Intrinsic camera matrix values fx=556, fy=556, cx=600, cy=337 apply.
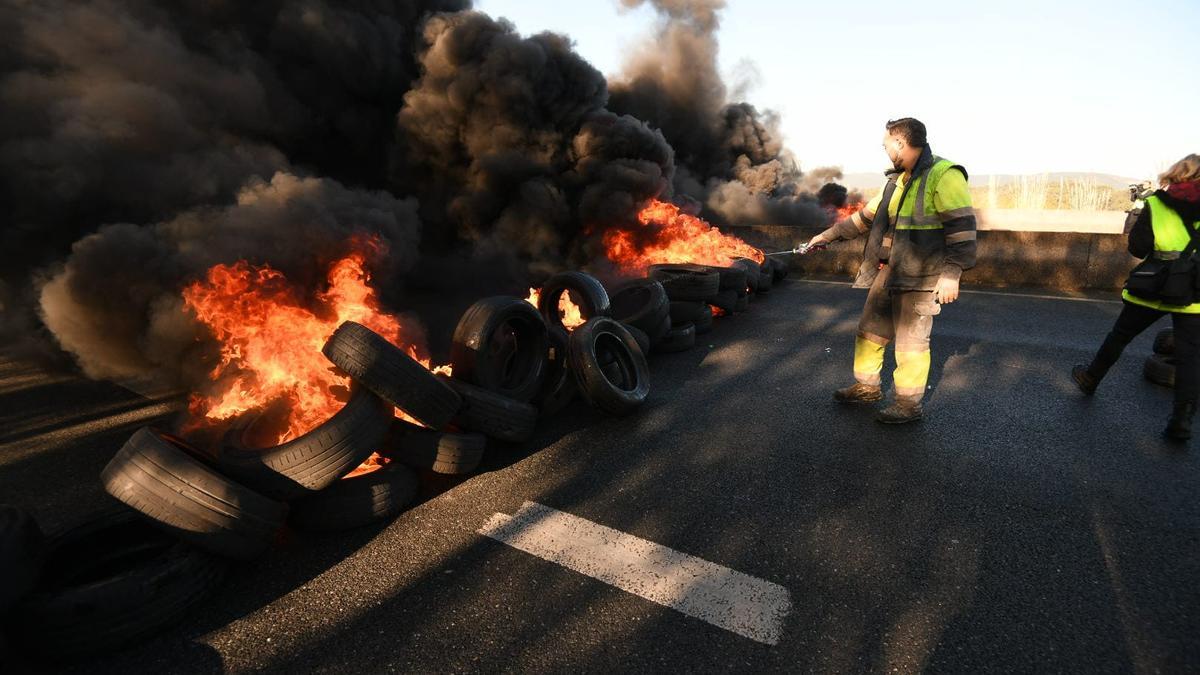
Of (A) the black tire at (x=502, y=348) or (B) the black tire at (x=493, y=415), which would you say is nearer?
(B) the black tire at (x=493, y=415)

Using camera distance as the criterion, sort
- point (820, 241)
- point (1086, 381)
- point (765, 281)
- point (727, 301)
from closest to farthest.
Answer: point (1086, 381)
point (820, 241)
point (727, 301)
point (765, 281)

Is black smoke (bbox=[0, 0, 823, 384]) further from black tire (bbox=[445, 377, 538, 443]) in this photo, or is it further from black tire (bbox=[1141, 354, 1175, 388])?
black tire (bbox=[1141, 354, 1175, 388])

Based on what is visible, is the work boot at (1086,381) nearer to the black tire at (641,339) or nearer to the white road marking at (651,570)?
the black tire at (641,339)

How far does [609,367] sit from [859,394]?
212 centimetres

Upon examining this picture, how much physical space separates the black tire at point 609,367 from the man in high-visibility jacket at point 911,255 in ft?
6.11

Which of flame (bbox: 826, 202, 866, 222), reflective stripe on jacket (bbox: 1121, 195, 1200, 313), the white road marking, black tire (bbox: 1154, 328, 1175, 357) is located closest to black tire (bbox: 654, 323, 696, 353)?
the white road marking

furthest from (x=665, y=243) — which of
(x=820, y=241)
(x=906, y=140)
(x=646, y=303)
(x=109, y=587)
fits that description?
(x=109, y=587)

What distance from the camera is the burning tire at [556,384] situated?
455 centimetres

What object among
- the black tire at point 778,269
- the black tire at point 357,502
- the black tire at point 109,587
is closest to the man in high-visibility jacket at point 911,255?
the black tire at point 357,502

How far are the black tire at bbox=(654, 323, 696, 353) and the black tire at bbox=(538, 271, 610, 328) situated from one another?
2.89ft

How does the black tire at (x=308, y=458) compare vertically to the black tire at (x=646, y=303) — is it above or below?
below

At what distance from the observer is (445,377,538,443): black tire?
372 cm

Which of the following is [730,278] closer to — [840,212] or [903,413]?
[903,413]

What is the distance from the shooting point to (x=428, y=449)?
134 inches
